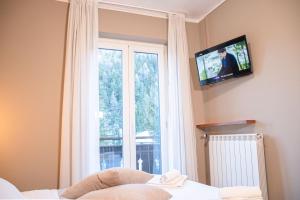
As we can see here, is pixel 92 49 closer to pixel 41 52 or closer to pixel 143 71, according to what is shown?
pixel 41 52

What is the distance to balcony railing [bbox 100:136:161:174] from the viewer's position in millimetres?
2902

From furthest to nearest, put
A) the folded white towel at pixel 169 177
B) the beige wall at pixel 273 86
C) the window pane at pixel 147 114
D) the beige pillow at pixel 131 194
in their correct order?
1. the window pane at pixel 147 114
2. the beige wall at pixel 273 86
3. the folded white towel at pixel 169 177
4. the beige pillow at pixel 131 194

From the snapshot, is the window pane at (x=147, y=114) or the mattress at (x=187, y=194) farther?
the window pane at (x=147, y=114)

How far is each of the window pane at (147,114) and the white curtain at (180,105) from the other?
21 centimetres

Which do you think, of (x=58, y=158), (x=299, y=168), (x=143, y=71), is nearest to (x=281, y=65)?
(x=299, y=168)

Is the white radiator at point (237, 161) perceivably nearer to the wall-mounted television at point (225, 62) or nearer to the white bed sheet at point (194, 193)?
the wall-mounted television at point (225, 62)

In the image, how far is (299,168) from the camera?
2.07m

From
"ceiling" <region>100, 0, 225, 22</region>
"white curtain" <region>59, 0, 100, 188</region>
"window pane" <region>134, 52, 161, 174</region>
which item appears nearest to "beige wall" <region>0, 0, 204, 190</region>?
"white curtain" <region>59, 0, 100, 188</region>

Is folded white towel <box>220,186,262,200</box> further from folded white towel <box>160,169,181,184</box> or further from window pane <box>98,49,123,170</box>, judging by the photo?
window pane <box>98,49,123,170</box>

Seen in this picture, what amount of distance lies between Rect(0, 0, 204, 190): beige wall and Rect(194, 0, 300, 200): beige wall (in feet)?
6.40

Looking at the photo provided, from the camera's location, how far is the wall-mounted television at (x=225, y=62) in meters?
2.50

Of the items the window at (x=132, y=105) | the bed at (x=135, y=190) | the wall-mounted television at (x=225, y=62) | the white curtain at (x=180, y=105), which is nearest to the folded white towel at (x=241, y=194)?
the bed at (x=135, y=190)

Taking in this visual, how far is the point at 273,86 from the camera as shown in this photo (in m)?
2.33

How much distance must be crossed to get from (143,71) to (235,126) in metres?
1.30
